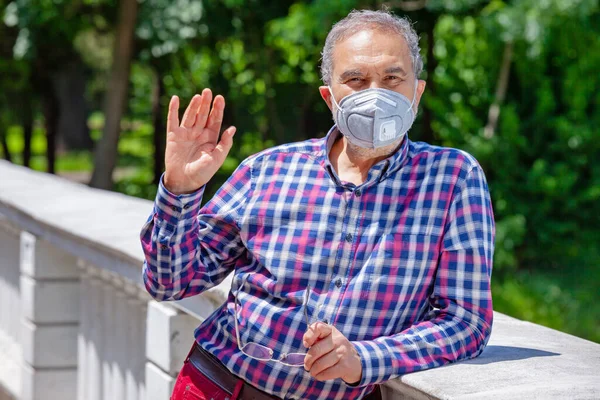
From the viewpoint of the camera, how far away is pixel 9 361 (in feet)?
18.8

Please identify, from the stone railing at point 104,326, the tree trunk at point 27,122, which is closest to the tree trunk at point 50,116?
the tree trunk at point 27,122

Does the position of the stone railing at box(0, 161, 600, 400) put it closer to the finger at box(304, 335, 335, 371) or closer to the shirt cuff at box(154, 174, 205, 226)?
the finger at box(304, 335, 335, 371)

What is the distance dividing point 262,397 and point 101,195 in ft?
9.49

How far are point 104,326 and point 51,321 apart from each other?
19.4 inches

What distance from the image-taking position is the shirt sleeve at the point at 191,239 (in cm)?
239

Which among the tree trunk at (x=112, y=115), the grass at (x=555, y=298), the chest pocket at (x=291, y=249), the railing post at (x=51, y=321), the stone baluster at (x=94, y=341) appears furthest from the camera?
the tree trunk at (x=112, y=115)

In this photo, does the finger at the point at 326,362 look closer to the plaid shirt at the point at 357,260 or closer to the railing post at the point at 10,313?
the plaid shirt at the point at 357,260

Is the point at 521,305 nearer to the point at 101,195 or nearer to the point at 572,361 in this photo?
the point at 101,195

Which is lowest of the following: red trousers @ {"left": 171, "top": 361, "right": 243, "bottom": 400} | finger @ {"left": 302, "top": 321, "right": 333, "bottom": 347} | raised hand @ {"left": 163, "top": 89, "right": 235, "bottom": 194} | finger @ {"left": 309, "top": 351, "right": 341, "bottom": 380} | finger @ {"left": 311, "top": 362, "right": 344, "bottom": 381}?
red trousers @ {"left": 171, "top": 361, "right": 243, "bottom": 400}

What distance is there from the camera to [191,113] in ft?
7.94

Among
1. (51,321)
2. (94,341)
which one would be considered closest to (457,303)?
(94,341)

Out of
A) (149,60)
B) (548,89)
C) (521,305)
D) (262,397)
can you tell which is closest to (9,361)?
(262,397)

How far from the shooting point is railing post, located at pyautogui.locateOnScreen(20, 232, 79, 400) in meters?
4.73

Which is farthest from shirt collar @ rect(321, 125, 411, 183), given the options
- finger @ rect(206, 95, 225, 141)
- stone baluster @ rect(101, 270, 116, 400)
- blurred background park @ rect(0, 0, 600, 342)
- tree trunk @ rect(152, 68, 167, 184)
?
tree trunk @ rect(152, 68, 167, 184)
